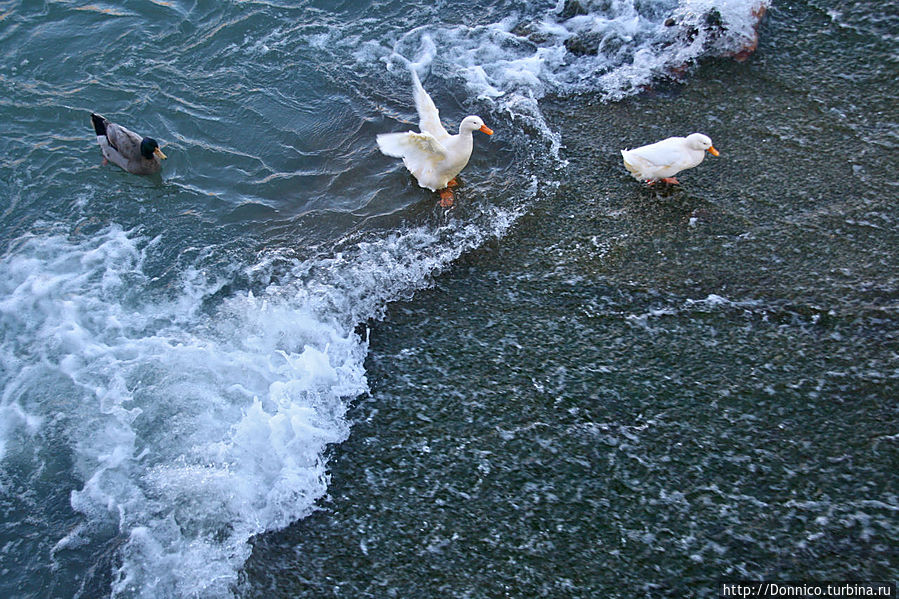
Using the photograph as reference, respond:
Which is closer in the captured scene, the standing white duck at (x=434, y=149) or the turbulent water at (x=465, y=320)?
the turbulent water at (x=465, y=320)

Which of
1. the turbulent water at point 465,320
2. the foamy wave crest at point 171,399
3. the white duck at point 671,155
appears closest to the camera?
the turbulent water at point 465,320

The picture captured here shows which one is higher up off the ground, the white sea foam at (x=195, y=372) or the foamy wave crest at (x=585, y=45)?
the foamy wave crest at (x=585, y=45)

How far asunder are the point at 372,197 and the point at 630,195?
8.04 ft

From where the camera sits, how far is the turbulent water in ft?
13.0

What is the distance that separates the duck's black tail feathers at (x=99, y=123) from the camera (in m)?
6.95

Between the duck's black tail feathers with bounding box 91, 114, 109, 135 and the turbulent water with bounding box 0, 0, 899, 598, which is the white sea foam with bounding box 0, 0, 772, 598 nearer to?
the turbulent water with bounding box 0, 0, 899, 598

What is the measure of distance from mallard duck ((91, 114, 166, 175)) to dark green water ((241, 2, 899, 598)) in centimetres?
344

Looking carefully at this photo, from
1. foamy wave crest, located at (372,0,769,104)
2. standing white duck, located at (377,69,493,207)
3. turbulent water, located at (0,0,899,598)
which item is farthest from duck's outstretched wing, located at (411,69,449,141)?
foamy wave crest, located at (372,0,769,104)

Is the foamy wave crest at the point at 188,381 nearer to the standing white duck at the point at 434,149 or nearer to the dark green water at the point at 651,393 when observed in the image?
the dark green water at the point at 651,393

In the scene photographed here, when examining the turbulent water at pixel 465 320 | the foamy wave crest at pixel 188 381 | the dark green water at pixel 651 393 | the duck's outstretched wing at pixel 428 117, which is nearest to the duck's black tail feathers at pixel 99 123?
the turbulent water at pixel 465 320

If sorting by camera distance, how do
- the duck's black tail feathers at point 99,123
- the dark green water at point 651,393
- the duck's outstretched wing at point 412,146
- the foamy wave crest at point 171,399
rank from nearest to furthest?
the dark green water at point 651,393
the foamy wave crest at point 171,399
the duck's outstretched wing at point 412,146
the duck's black tail feathers at point 99,123

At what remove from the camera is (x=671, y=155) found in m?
5.67

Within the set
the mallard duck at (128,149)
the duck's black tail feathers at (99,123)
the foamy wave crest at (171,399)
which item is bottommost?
the foamy wave crest at (171,399)

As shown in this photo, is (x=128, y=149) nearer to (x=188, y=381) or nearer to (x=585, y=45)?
(x=188, y=381)
